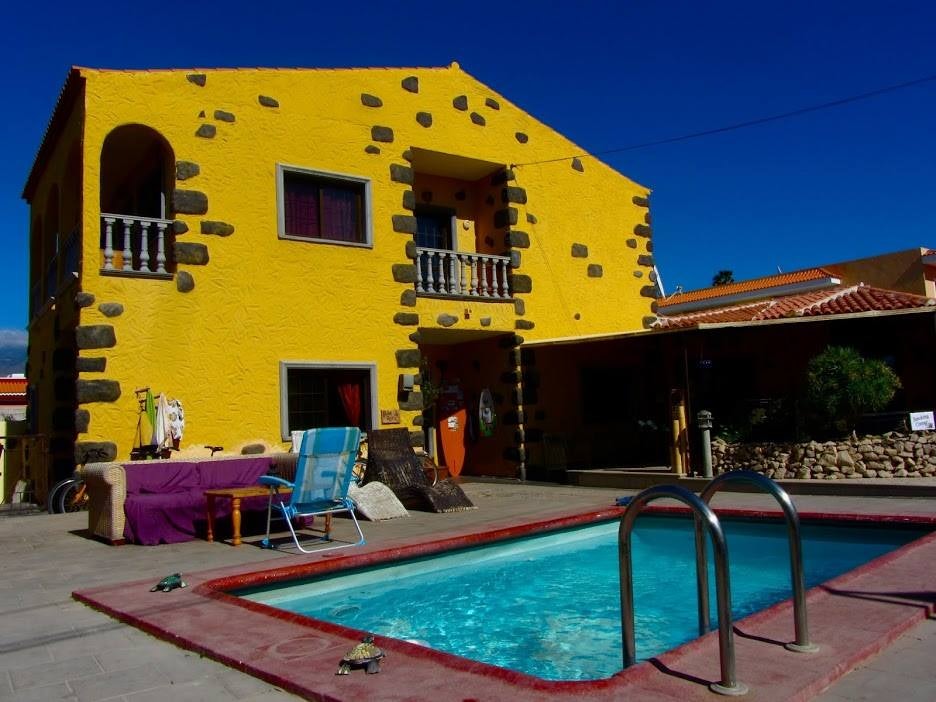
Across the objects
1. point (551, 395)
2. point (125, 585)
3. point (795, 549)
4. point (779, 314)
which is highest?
point (779, 314)

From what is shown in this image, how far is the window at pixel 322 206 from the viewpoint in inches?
458

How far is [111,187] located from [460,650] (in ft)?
39.9

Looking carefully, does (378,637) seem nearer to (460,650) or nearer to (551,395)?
(460,650)

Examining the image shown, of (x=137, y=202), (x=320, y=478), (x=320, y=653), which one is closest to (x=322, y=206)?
(x=137, y=202)

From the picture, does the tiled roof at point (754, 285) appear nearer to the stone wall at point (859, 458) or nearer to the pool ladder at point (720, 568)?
the stone wall at point (859, 458)

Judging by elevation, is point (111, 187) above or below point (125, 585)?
above

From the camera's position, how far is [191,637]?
3.91 m

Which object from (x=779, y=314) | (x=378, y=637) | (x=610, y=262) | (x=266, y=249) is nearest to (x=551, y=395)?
(x=610, y=262)

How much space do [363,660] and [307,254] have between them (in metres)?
8.87

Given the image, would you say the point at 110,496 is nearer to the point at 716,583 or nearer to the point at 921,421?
the point at 716,583

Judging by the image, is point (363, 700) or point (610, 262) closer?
point (363, 700)

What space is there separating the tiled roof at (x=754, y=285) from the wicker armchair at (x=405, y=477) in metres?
20.0

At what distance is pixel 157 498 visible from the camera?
7.60 metres

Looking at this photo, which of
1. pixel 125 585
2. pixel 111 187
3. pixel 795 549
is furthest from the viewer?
pixel 111 187
